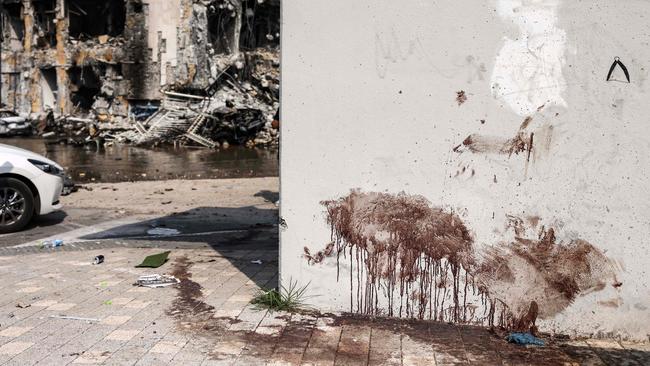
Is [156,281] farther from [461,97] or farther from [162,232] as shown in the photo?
[461,97]

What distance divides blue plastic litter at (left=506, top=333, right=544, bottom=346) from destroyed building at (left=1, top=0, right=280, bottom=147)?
75.8 feet

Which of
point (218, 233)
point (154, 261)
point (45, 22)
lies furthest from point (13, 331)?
point (45, 22)

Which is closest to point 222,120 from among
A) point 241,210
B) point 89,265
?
point 241,210

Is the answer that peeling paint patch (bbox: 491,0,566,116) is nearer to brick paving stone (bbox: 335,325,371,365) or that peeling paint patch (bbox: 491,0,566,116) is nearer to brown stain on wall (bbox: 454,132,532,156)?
brown stain on wall (bbox: 454,132,532,156)

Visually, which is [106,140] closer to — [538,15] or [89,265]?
[89,265]

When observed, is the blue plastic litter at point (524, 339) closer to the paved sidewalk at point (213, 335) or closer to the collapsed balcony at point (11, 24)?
the paved sidewalk at point (213, 335)

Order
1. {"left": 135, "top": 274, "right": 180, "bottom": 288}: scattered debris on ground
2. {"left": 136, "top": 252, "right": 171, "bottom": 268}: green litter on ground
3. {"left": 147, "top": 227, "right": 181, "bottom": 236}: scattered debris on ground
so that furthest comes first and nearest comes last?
{"left": 147, "top": 227, "right": 181, "bottom": 236}: scattered debris on ground → {"left": 136, "top": 252, "right": 171, "bottom": 268}: green litter on ground → {"left": 135, "top": 274, "right": 180, "bottom": 288}: scattered debris on ground

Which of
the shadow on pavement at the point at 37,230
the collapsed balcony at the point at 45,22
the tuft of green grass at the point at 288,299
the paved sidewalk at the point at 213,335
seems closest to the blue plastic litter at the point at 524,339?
the paved sidewalk at the point at 213,335

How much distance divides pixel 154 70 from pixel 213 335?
29507 millimetres

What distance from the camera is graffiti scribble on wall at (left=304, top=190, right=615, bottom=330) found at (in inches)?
178

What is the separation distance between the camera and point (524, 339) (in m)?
4.40

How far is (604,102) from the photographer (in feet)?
14.4

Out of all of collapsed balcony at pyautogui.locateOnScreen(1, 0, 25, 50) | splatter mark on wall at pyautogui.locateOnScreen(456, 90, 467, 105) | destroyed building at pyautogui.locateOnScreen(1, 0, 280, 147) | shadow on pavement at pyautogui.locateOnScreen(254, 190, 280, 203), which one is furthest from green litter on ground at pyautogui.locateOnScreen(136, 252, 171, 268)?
collapsed balcony at pyautogui.locateOnScreen(1, 0, 25, 50)

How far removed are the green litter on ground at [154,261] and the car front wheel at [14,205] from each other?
→ 313 cm
